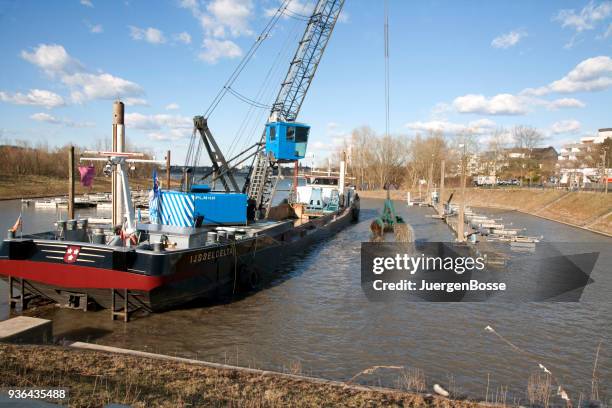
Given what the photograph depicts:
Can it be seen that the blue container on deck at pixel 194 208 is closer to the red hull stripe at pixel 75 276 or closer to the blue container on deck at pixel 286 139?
the red hull stripe at pixel 75 276

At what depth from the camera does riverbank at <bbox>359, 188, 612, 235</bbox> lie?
39606 millimetres

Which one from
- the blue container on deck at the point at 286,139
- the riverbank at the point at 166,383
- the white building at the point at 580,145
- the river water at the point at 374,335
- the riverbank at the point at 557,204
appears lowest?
the river water at the point at 374,335

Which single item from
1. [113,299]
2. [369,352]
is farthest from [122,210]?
[369,352]

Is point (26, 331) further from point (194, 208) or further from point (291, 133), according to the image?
point (291, 133)

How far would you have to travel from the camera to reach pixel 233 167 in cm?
2648

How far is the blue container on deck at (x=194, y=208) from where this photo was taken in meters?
17.5

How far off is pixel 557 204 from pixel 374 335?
154 ft

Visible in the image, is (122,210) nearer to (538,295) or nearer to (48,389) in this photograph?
(48,389)

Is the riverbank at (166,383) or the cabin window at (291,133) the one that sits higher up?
the cabin window at (291,133)

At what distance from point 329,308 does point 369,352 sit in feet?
13.1

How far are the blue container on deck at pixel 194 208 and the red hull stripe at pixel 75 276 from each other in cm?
542

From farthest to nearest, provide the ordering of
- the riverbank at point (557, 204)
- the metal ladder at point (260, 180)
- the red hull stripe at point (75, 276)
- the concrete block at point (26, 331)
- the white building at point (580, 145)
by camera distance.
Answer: the white building at point (580, 145)
the riverbank at point (557, 204)
the metal ladder at point (260, 180)
the red hull stripe at point (75, 276)
the concrete block at point (26, 331)

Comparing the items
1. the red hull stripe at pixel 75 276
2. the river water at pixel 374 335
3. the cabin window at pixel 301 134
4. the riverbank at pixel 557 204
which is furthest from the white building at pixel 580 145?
the red hull stripe at pixel 75 276

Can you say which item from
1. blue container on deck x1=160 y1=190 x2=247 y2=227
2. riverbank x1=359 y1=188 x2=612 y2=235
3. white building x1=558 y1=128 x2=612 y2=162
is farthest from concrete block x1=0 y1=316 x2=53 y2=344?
white building x1=558 y1=128 x2=612 y2=162
